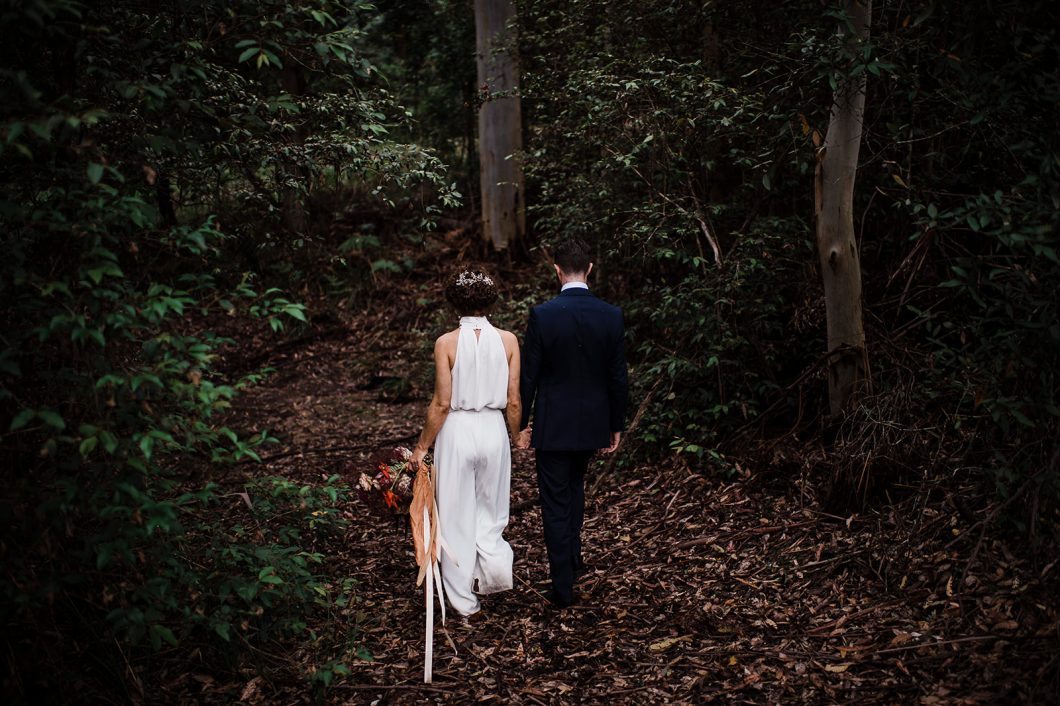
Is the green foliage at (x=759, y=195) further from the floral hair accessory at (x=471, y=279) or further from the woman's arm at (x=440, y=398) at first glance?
the woman's arm at (x=440, y=398)

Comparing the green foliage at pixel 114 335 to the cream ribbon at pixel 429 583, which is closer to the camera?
the green foliage at pixel 114 335

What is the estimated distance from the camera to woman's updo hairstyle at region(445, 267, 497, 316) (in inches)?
192

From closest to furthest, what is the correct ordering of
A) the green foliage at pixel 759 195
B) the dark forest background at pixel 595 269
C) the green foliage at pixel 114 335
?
the green foliage at pixel 114 335 → the dark forest background at pixel 595 269 → the green foliage at pixel 759 195

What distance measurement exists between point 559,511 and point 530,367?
0.93 m

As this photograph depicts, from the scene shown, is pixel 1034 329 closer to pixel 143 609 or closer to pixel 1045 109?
pixel 1045 109

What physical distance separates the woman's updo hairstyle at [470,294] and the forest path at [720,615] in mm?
1959

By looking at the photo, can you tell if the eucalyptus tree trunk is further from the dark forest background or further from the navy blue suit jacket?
the navy blue suit jacket

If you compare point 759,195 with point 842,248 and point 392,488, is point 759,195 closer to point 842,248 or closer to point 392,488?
point 842,248

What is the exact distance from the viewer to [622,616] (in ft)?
16.5

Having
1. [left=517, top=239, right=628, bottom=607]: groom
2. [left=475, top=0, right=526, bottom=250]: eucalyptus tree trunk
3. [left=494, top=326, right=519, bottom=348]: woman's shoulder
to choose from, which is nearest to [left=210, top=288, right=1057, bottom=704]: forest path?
[left=517, top=239, right=628, bottom=607]: groom

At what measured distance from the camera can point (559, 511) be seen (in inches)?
199

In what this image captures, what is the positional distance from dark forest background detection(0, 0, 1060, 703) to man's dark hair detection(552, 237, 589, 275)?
966 millimetres

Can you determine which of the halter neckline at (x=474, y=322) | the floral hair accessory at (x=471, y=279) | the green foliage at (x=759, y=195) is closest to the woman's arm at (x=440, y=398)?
the halter neckline at (x=474, y=322)

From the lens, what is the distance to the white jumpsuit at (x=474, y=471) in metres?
4.89
